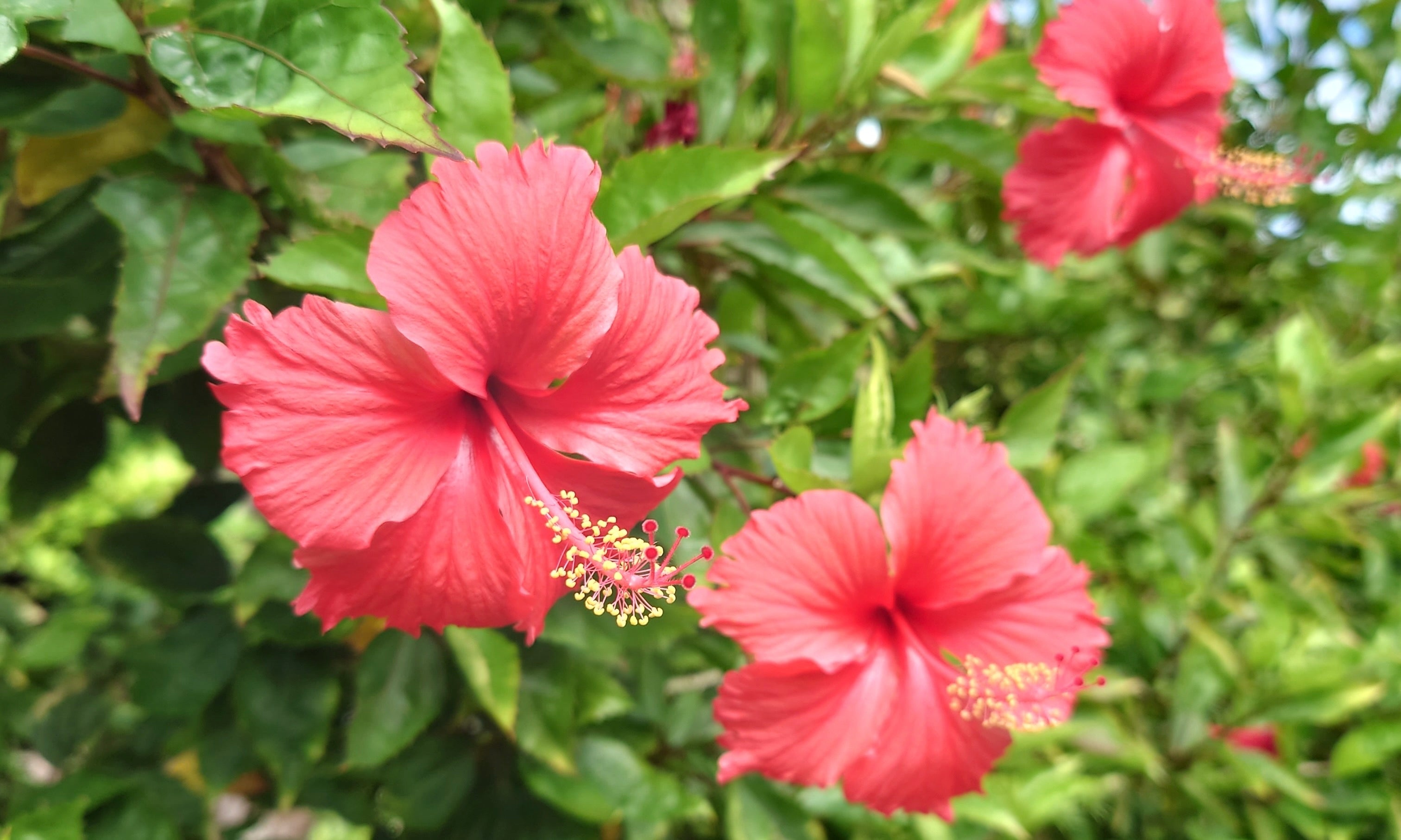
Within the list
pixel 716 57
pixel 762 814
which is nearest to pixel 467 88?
pixel 716 57

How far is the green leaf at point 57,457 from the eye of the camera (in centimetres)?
94

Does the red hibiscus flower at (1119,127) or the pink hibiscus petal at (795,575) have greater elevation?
the red hibiscus flower at (1119,127)

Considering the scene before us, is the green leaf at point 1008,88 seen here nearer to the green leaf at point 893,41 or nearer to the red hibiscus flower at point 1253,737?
the green leaf at point 893,41

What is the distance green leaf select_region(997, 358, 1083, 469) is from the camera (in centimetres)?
89

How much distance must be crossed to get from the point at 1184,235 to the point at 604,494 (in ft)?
5.26

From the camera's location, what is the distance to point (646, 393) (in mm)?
538

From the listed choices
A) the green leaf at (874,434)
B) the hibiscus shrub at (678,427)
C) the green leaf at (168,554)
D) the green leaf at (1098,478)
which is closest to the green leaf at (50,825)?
the hibiscus shrub at (678,427)

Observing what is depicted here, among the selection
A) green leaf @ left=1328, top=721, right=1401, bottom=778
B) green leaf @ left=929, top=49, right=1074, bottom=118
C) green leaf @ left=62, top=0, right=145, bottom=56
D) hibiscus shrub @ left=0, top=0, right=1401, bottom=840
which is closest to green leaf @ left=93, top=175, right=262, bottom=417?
hibiscus shrub @ left=0, top=0, right=1401, bottom=840

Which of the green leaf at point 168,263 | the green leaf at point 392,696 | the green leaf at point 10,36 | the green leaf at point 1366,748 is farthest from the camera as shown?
the green leaf at point 1366,748

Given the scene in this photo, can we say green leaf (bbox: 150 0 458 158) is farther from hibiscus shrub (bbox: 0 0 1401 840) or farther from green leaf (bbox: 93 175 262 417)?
green leaf (bbox: 93 175 262 417)

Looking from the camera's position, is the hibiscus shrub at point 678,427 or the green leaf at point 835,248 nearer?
the hibiscus shrub at point 678,427

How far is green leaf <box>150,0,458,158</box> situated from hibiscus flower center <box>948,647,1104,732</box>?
1.77 ft

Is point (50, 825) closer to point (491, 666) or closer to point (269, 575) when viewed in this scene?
point (269, 575)

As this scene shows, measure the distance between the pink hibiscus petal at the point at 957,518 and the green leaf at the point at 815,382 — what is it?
0.44 feet
